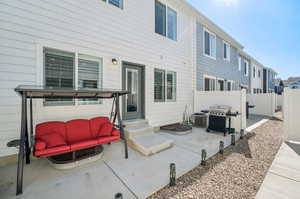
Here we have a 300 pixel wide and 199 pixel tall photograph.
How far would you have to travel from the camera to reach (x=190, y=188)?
253cm

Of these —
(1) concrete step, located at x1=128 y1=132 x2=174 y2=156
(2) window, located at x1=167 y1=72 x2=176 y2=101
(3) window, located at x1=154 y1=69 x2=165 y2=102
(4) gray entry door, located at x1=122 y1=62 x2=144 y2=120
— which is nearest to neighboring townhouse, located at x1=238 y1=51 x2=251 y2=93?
(2) window, located at x1=167 y1=72 x2=176 y2=101

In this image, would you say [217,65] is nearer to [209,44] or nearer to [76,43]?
[209,44]

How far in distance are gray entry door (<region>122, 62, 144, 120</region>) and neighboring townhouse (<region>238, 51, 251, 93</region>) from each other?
12911 mm

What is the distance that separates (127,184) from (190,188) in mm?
1178

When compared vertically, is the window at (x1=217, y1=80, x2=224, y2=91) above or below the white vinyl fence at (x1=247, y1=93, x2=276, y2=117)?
above

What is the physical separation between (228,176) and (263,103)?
12.2 meters

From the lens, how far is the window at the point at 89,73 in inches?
169

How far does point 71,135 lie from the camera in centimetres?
369

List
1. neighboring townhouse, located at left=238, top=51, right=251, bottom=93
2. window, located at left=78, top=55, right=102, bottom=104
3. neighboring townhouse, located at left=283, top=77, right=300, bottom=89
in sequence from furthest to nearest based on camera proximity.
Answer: neighboring townhouse, located at left=283, top=77, right=300, bottom=89 < neighboring townhouse, located at left=238, top=51, right=251, bottom=93 < window, located at left=78, top=55, right=102, bottom=104

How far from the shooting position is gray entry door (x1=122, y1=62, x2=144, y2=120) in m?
5.38

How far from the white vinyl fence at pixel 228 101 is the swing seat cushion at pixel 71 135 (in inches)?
218

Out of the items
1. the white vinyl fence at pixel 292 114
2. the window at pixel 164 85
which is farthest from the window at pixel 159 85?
the white vinyl fence at pixel 292 114

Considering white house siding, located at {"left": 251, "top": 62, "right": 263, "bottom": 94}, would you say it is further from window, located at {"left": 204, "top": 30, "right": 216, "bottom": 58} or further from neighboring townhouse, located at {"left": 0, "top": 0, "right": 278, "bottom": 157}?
neighboring townhouse, located at {"left": 0, "top": 0, "right": 278, "bottom": 157}

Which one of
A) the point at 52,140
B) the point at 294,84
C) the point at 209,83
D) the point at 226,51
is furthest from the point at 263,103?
the point at 294,84
